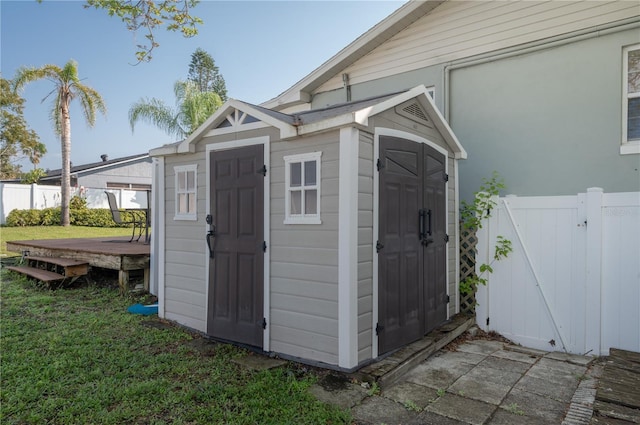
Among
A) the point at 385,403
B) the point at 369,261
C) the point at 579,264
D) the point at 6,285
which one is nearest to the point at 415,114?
the point at 369,261

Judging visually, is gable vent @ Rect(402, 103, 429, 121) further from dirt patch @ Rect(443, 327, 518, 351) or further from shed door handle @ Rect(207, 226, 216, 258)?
dirt patch @ Rect(443, 327, 518, 351)

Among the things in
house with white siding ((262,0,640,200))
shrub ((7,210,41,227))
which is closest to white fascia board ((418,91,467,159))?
house with white siding ((262,0,640,200))

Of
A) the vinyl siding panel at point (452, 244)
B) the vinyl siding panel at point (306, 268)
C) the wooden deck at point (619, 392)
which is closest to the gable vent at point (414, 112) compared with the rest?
the vinyl siding panel at point (452, 244)

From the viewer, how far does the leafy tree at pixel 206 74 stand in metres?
24.7

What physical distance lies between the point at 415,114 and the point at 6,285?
7.40m

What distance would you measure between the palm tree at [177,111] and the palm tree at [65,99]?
1571mm

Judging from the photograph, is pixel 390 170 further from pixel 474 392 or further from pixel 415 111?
pixel 474 392

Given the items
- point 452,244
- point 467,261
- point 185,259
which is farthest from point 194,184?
point 467,261

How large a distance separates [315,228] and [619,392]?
256 cm

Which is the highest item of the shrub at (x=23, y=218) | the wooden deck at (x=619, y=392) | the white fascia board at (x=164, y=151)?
the white fascia board at (x=164, y=151)

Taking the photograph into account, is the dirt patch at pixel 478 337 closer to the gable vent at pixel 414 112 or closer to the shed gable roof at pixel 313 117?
the shed gable roof at pixel 313 117

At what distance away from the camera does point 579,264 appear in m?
4.27

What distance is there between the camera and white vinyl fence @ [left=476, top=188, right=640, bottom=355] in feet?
13.1

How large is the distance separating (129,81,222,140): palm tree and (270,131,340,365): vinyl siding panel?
13965mm
